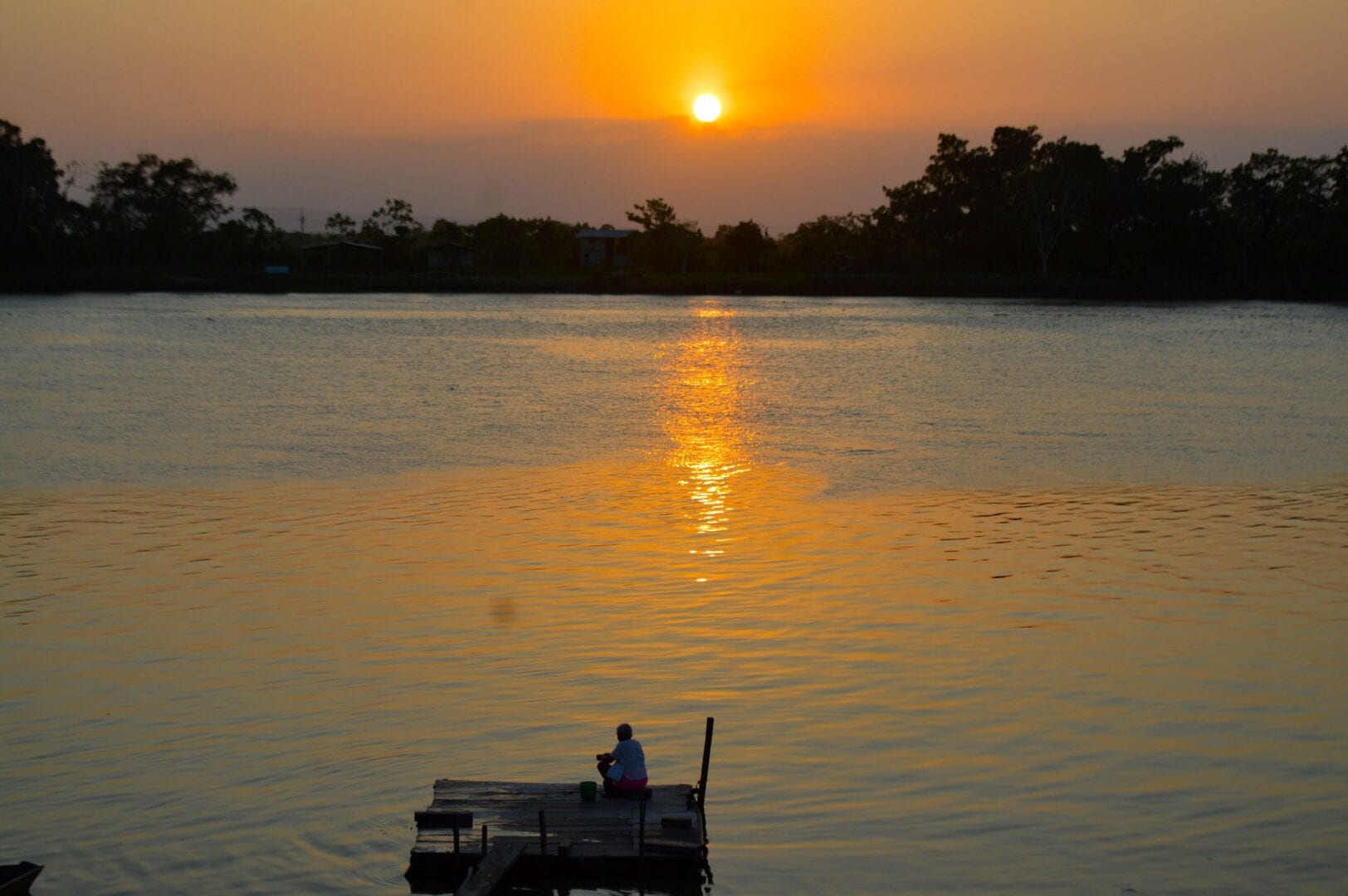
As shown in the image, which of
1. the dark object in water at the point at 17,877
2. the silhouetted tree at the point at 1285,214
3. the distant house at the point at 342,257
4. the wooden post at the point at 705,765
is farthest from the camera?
the distant house at the point at 342,257

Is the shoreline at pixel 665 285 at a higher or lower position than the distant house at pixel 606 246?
lower

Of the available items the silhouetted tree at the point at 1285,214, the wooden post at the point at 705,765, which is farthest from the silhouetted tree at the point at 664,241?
the wooden post at the point at 705,765

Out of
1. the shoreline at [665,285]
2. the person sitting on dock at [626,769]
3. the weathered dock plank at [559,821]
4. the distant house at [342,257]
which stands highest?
the distant house at [342,257]

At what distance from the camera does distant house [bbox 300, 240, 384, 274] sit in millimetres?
133000

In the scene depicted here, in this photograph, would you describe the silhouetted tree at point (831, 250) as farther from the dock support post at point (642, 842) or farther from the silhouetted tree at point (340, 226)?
the dock support post at point (642, 842)

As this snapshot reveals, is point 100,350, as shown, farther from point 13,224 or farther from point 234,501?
point 13,224

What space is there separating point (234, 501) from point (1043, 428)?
23.3 metres

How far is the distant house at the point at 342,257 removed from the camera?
133000 mm

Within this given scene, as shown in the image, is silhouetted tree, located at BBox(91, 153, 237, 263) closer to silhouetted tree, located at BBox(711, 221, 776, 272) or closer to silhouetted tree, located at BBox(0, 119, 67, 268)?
silhouetted tree, located at BBox(0, 119, 67, 268)

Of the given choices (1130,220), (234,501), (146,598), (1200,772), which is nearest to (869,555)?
(1200,772)

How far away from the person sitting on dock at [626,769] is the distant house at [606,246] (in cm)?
13584

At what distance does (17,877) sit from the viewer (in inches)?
384

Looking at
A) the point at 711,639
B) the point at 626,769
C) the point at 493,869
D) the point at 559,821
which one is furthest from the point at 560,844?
the point at 711,639

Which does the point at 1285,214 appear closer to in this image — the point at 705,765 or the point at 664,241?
the point at 664,241
